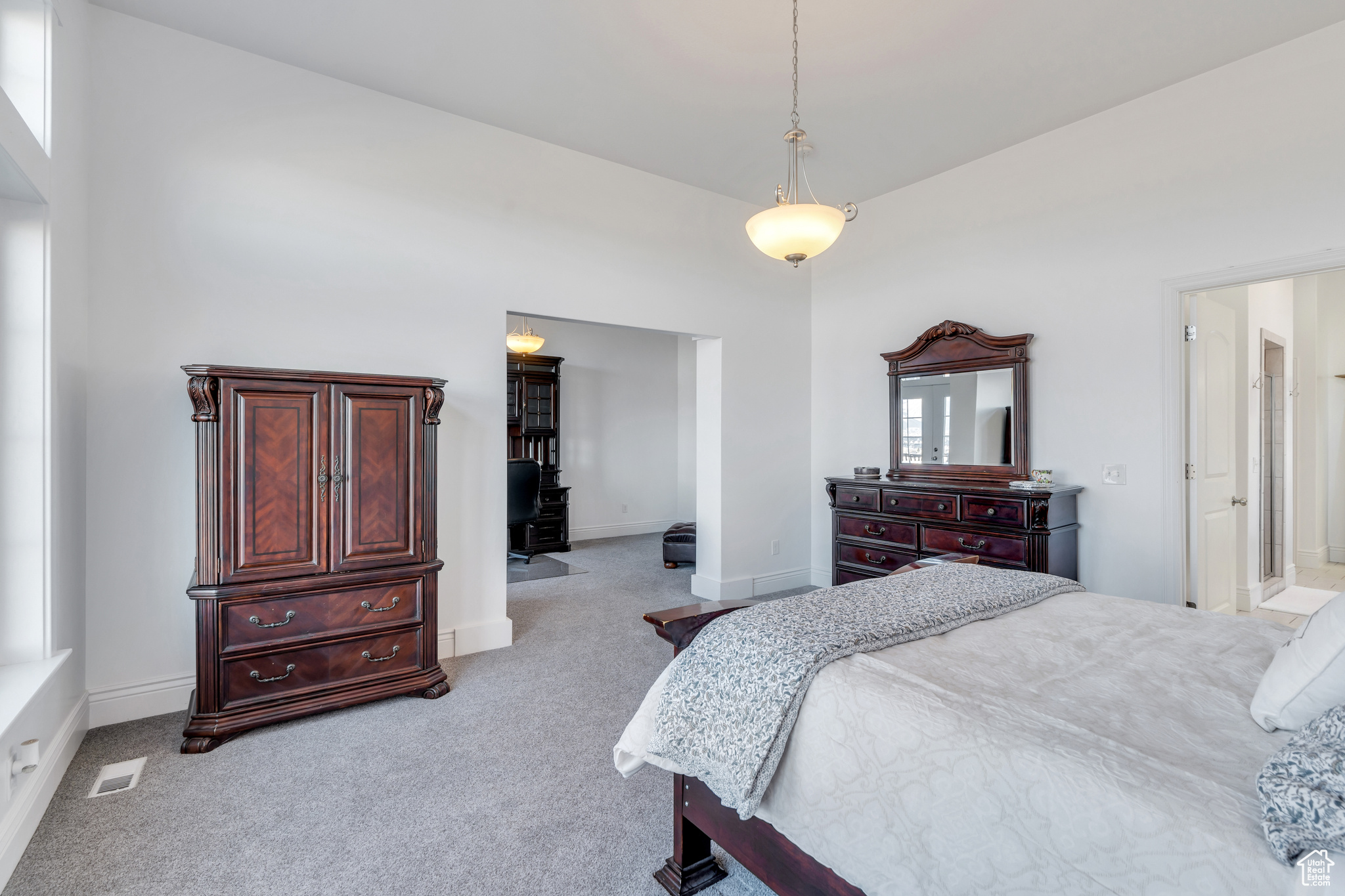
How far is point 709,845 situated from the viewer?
1761 mm

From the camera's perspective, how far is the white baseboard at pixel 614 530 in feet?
25.0

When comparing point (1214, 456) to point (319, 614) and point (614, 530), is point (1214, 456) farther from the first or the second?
point (614, 530)

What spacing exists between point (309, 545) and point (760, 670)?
219cm

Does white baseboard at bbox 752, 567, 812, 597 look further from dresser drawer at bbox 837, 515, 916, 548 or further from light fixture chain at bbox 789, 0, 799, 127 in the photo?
light fixture chain at bbox 789, 0, 799, 127

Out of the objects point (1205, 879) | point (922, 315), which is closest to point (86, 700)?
point (1205, 879)

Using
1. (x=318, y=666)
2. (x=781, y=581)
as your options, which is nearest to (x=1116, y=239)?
(x=781, y=581)

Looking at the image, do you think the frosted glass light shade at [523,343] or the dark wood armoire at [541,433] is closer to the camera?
the frosted glass light shade at [523,343]

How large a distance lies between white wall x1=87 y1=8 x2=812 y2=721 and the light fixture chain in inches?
48.6

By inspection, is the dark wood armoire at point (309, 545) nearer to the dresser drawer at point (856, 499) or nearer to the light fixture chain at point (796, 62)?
the light fixture chain at point (796, 62)

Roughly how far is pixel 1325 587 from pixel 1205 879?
19.4 ft

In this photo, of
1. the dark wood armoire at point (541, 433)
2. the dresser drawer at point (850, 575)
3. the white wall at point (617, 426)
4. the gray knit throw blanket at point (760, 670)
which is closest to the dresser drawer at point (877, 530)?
the dresser drawer at point (850, 575)

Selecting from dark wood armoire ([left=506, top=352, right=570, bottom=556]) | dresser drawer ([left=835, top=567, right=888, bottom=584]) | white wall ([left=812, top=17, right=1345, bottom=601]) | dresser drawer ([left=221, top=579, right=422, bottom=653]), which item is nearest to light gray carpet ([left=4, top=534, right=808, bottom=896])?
dresser drawer ([left=221, top=579, right=422, bottom=653])

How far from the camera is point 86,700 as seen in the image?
103 inches

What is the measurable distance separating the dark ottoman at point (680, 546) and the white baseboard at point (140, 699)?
3.58 meters
